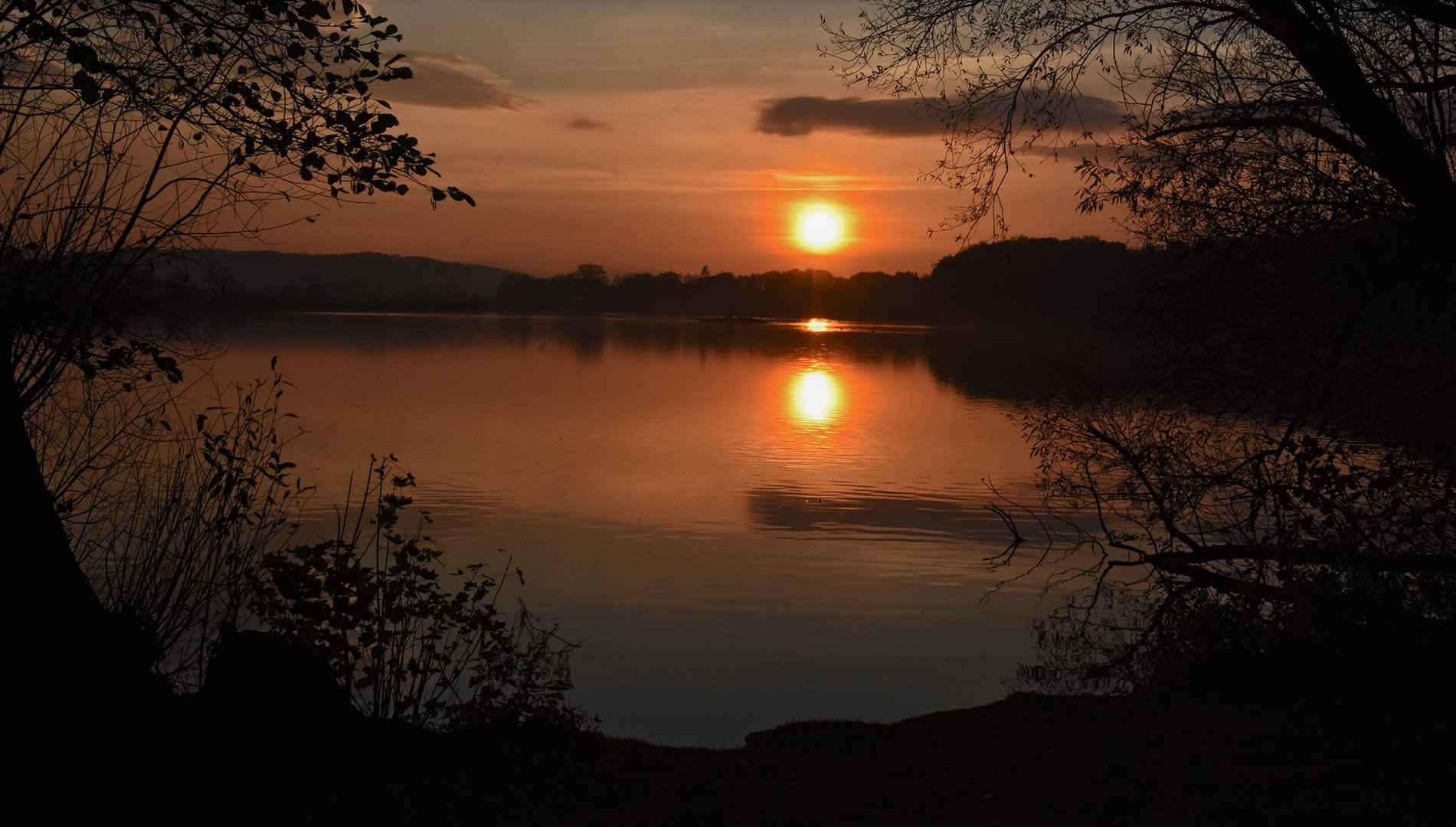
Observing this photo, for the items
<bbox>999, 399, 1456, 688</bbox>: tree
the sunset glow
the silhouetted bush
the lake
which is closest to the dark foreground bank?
the silhouetted bush

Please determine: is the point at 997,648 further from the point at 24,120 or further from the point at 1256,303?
the point at 24,120

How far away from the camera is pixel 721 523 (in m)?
20.0

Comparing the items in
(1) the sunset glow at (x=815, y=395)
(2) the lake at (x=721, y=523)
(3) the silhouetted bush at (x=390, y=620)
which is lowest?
(2) the lake at (x=721, y=523)

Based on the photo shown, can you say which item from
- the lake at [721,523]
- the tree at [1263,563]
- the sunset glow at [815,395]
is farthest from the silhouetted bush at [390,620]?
the sunset glow at [815,395]

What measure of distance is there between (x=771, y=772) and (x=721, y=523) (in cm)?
1170

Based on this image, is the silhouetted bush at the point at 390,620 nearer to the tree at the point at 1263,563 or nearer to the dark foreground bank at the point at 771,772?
the dark foreground bank at the point at 771,772

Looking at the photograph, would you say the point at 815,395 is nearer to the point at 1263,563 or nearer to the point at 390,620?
the point at 1263,563

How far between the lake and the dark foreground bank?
2.37 metres

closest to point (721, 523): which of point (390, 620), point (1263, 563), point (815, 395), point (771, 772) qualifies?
point (1263, 563)

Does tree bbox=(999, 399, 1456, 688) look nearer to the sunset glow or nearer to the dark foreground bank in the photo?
the dark foreground bank

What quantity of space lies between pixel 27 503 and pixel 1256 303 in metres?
10.9

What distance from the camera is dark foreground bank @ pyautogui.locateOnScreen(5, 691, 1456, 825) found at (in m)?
5.92

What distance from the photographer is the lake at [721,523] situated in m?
12.2

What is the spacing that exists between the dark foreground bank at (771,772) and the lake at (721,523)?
2.37 m
